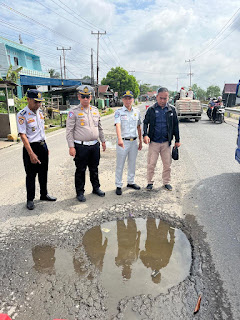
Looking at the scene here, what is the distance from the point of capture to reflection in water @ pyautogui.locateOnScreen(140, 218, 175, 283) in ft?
8.32

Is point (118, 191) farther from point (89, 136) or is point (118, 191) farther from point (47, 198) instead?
point (47, 198)

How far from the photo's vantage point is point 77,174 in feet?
13.4

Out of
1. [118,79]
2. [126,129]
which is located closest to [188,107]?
[126,129]

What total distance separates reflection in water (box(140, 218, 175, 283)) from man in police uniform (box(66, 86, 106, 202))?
1.39 metres

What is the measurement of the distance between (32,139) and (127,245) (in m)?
2.11

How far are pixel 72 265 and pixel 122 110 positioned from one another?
2.62 metres

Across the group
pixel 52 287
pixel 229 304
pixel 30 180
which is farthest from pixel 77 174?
pixel 229 304

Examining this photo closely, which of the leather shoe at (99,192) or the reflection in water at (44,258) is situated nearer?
the reflection in water at (44,258)

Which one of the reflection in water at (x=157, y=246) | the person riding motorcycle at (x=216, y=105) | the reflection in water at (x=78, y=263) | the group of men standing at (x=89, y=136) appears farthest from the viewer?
the person riding motorcycle at (x=216, y=105)

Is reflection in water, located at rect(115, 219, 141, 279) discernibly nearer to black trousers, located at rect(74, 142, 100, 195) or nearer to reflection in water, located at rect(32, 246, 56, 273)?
reflection in water, located at rect(32, 246, 56, 273)

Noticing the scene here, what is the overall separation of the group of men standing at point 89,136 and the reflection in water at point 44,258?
3.76ft

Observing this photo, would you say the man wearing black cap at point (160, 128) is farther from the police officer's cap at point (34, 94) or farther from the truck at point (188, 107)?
the truck at point (188, 107)

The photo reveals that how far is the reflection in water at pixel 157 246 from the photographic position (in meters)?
2.54

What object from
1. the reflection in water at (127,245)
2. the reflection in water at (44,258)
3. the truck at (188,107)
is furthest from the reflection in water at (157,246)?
the truck at (188,107)
